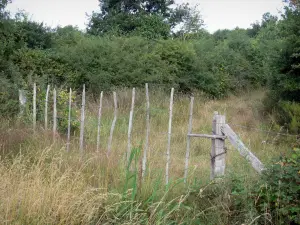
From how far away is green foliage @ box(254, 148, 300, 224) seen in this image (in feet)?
11.3

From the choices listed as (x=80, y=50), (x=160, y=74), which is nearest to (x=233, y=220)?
(x=160, y=74)

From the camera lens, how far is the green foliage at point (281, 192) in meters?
3.45

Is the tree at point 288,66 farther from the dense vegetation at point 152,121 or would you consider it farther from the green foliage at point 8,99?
the green foliage at point 8,99

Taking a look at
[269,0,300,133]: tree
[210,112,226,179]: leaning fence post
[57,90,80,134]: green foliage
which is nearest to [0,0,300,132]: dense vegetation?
[269,0,300,133]: tree

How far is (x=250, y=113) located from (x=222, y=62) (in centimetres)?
513

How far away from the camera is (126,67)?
13.8 metres

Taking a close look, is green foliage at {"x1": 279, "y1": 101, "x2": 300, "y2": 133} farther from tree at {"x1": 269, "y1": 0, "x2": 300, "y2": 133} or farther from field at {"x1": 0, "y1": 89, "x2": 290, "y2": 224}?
field at {"x1": 0, "y1": 89, "x2": 290, "y2": 224}

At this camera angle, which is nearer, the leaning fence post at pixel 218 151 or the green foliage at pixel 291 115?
the leaning fence post at pixel 218 151

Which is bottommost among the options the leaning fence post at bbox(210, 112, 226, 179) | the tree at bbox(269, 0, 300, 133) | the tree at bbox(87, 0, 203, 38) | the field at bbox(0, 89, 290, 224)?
the field at bbox(0, 89, 290, 224)

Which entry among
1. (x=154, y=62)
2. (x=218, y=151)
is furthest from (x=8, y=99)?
(x=218, y=151)

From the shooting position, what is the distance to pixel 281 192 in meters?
3.49

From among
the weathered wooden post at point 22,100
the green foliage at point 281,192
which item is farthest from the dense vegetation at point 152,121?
the weathered wooden post at point 22,100

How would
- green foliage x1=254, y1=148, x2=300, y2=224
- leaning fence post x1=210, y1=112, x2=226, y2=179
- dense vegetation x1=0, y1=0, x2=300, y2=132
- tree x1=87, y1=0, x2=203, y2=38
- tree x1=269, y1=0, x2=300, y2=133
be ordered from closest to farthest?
green foliage x1=254, y1=148, x2=300, y2=224 < leaning fence post x1=210, y1=112, x2=226, y2=179 < tree x1=269, y1=0, x2=300, y2=133 < dense vegetation x1=0, y1=0, x2=300, y2=132 < tree x1=87, y1=0, x2=203, y2=38

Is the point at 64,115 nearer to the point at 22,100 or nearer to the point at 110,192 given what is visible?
the point at 22,100
